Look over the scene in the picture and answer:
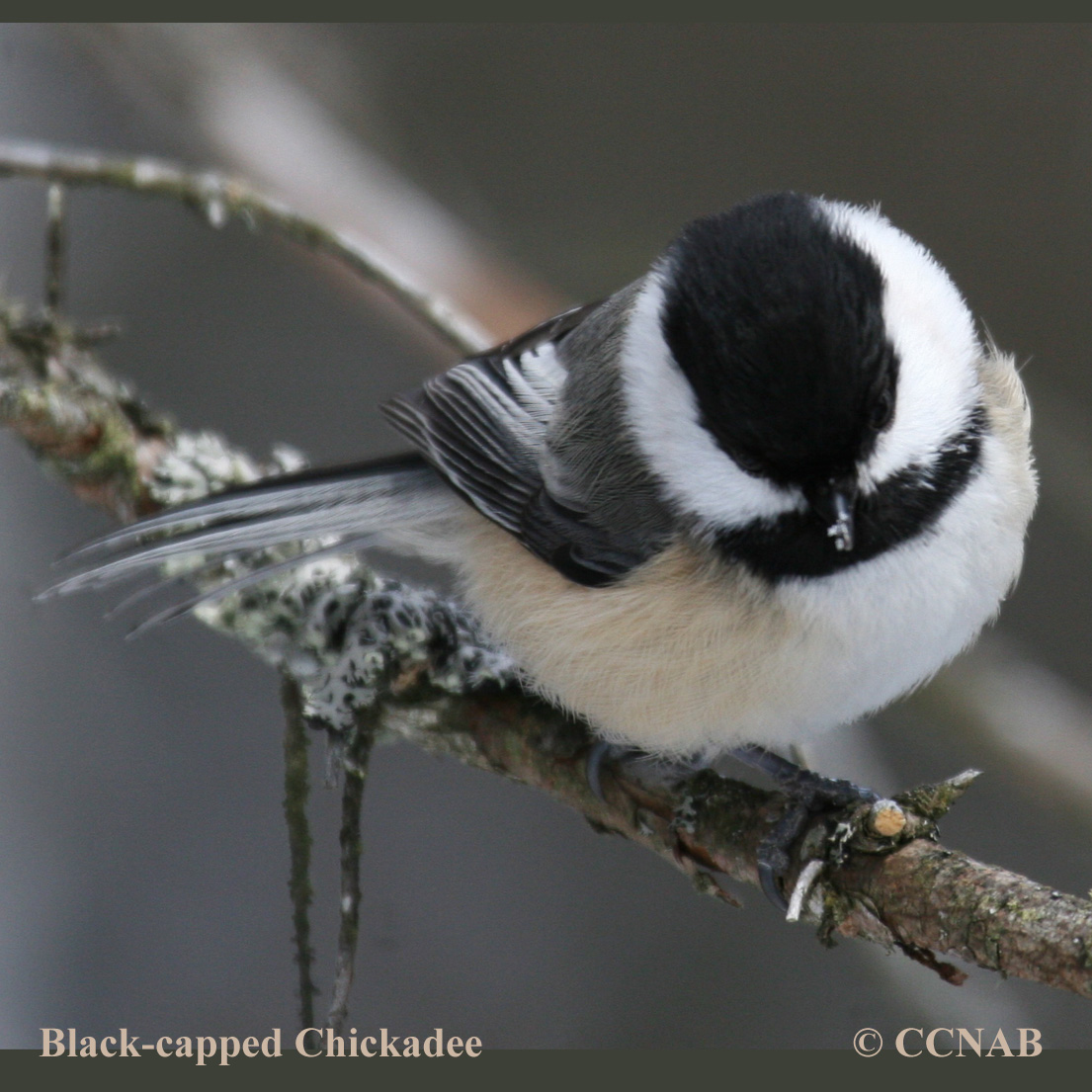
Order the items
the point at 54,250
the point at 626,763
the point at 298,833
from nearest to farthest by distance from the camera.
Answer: the point at 298,833 → the point at 626,763 → the point at 54,250

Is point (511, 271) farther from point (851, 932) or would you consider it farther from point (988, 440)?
→ point (851, 932)

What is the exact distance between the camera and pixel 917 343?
127cm

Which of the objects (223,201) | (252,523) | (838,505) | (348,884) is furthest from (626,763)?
(223,201)

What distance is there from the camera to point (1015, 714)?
1.95 meters

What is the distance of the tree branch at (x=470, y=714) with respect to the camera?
1.07 meters

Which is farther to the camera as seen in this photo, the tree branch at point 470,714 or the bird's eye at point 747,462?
the bird's eye at point 747,462

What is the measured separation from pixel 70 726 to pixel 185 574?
4.19 ft

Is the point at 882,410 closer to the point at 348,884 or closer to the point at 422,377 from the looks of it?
the point at 348,884

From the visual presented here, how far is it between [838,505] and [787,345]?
0.56ft

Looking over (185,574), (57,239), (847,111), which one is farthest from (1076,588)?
(57,239)

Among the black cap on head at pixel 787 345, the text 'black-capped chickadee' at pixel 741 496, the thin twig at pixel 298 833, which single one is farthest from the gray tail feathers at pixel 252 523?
the black cap on head at pixel 787 345

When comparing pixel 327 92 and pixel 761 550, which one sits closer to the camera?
pixel 761 550

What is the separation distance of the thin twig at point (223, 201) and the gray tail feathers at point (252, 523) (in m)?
0.35

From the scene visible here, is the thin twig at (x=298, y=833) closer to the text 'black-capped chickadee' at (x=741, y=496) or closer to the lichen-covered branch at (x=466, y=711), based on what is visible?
the lichen-covered branch at (x=466, y=711)
